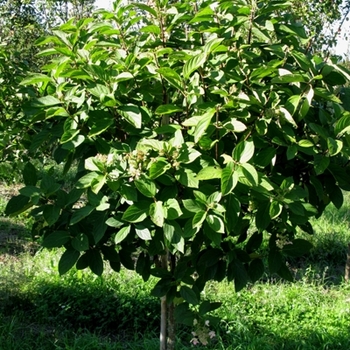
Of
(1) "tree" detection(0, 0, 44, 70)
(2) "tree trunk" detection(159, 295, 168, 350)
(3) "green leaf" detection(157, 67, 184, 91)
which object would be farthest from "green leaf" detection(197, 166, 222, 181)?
(1) "tree" detection(0, 0, 44, 70)

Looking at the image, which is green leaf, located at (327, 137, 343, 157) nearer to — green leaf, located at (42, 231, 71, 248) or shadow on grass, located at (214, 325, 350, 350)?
green leaf, located at (42, 231, 71, 248)

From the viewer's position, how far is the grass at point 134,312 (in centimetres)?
341

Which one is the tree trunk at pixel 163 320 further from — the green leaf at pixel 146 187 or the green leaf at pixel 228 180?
the green leaf at pixel 228 180

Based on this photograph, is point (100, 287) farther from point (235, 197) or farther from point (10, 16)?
point (10, 16)

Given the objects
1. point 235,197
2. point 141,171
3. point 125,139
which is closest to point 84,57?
point 125,139

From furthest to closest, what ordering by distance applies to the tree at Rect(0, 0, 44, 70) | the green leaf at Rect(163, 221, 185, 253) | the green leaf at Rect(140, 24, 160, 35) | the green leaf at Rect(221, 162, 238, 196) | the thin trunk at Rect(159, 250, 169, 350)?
1. the tree at Rect(0, 0, 44, 70)
2. the thin trunk at Rect(159, 250, 169, 350)
3. the green leaf at Rect(140, 24, 160, 35)
4. the green leaf at Rect(163, 221, 185, 253)
5. the green leaf at Rect(221, 162, 238, 196)

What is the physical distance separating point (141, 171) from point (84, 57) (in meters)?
0.45

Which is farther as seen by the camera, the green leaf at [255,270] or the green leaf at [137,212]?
the green leaf at [255,270]

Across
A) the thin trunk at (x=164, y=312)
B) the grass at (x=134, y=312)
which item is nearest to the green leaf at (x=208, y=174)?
the thin trunk at (x=164, y=312)

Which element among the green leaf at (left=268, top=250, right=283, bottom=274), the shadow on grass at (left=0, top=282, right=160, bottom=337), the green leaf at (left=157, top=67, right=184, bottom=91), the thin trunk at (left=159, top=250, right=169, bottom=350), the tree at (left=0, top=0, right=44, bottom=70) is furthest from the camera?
the tree at (left=0, top=0, right=44, bottom=70)

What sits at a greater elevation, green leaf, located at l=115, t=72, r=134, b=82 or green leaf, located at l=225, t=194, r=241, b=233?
green leaf, located at l=115, t=72, r=134, b=82

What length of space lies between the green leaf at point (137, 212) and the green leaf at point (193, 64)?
1.32 feet

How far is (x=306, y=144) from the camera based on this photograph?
1537 millimetres

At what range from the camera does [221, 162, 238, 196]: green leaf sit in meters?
1.38
